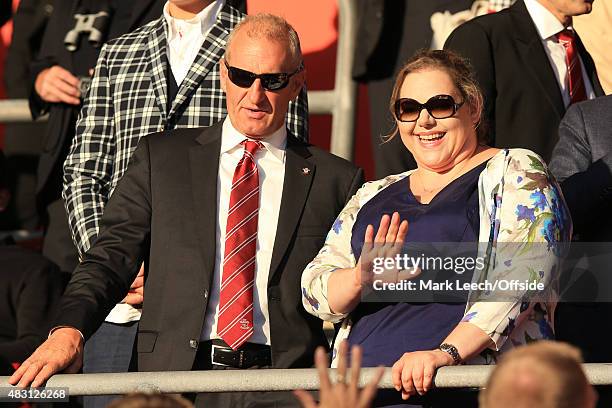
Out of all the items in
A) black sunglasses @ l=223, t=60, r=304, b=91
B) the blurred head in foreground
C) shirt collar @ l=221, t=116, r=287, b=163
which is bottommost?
the blurred head in foreground

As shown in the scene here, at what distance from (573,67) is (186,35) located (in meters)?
1.48

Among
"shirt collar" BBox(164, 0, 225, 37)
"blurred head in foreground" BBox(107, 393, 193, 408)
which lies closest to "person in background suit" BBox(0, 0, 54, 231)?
"shirt collar" BBox(164, 0, 225, 37)

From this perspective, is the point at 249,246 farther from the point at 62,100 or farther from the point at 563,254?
the point at 62,100

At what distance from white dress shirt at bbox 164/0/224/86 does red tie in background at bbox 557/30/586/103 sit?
1333 mm

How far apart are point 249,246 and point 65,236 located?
1786 millimetres

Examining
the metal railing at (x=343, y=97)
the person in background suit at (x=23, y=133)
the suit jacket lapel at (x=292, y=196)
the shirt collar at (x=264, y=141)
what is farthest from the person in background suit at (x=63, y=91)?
the suit jacket lapel at (x=292, y=196)

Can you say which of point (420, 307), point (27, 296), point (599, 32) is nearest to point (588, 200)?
point (420, 307)

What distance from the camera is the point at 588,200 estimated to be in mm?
4543

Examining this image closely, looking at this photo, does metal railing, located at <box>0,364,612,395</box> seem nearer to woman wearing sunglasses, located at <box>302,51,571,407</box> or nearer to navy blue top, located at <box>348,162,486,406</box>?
woman wearing sunglasses, located at <box>302,51,571,407</box>

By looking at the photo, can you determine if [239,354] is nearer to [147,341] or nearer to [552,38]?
[147,341]

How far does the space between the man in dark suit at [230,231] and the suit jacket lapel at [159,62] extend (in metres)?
0.47

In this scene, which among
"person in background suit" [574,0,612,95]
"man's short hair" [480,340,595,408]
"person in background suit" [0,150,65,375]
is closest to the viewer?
"man's short hair" [480,340,595,408]

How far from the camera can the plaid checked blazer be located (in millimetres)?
5219

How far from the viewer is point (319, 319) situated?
→ 4.64 metres
